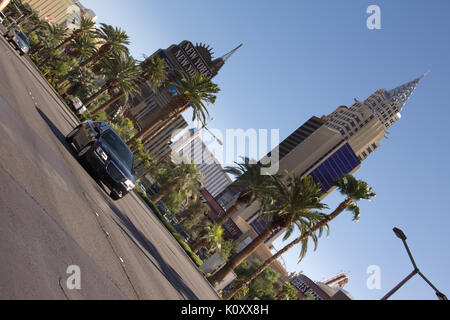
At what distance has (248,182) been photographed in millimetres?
31125

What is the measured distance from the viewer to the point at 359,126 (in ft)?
563

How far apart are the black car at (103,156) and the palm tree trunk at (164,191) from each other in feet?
77.5

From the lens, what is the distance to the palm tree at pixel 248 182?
30359 millimetres

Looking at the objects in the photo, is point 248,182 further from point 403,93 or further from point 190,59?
point 403,93

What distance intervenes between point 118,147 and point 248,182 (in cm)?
1818

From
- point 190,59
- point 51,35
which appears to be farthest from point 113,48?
point 190,59

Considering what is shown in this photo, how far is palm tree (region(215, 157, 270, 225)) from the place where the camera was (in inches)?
1195

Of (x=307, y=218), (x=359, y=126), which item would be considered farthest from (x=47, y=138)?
(x=359, y=126)

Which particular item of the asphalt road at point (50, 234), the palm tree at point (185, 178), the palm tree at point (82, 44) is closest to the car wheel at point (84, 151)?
the asphalt road at point (50, 234)

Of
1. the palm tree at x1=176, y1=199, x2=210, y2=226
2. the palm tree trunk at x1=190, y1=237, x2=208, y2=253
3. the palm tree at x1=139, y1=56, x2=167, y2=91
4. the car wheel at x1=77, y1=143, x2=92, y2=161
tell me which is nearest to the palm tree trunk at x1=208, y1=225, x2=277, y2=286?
the palm tree trunk at x1=190, y1=237, x2=208, y2=253

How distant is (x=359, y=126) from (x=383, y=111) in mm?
24946

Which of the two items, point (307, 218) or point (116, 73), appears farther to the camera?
point (116, 73)

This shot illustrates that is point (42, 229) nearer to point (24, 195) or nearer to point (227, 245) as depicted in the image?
point (24, 195)
